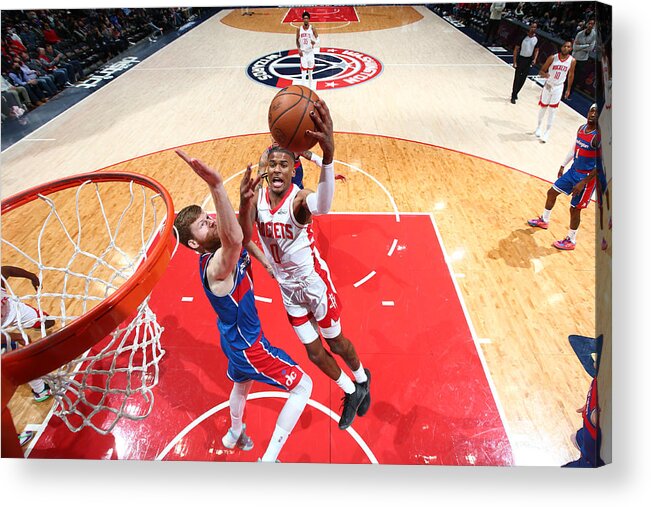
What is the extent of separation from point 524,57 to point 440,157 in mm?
2609

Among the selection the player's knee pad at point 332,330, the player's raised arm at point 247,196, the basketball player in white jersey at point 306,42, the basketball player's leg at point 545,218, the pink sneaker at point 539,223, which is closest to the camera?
the player's raised arm at point 247,196

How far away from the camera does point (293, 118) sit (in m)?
2.74

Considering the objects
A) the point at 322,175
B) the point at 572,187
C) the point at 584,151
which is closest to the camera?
the point at 322,175

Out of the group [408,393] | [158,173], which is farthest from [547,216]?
[158,173]

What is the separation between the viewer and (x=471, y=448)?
9.77 ft

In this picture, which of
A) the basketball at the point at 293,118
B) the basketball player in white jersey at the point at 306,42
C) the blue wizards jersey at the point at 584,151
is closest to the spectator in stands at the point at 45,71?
the basketball at the point at 293,118

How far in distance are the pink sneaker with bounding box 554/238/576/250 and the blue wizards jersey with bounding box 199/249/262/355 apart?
11.8ft

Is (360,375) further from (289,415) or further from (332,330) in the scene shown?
(289,415)

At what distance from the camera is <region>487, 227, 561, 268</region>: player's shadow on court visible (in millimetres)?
4574

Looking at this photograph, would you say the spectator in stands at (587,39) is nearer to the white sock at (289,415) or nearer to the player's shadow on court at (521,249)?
the player's shadow on court at (521,249)

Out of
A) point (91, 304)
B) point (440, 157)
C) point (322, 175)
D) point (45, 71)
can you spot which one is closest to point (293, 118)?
point (322, 175)

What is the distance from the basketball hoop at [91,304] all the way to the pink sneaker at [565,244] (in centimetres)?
392

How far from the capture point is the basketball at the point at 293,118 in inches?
108

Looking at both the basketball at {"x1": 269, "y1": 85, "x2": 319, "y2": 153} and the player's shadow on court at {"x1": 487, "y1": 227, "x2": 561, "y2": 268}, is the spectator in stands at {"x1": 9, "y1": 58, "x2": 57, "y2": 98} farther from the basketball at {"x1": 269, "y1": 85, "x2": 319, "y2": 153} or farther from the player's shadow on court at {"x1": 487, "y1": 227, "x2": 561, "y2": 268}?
the player's shadow on court at {"x1": 487, "y1": 227, "x2": 561, "y2": 268}
